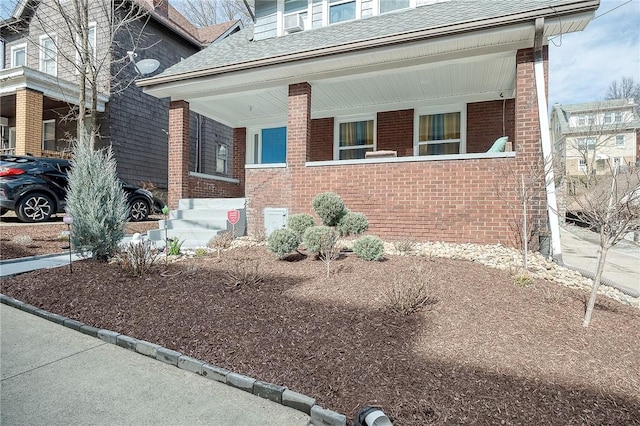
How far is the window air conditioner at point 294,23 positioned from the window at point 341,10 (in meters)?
0.79

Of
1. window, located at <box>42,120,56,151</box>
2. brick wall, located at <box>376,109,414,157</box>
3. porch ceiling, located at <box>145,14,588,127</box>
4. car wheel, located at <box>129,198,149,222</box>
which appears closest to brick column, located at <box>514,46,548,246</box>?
porch ceiling, located at <box>145,14,588,127</box>

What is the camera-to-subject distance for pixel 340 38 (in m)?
7.14

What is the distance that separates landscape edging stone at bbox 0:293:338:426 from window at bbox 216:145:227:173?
14030 mm

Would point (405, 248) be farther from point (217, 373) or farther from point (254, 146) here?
point (254, 146)

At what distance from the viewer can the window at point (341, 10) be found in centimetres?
861

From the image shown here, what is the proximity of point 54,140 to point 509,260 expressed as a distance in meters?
16.3

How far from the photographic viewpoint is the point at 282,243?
494cm

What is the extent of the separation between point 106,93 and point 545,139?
13288 mm

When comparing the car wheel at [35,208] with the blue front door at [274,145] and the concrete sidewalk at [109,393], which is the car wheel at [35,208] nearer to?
the blue front door at [274,145]

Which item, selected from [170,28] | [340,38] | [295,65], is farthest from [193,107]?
[170,28]

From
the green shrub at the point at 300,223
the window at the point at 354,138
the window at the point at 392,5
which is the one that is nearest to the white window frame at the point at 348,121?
the window at the point at 354,138

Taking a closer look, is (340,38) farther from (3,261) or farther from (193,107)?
(3,261)

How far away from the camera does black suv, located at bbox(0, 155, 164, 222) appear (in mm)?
7402

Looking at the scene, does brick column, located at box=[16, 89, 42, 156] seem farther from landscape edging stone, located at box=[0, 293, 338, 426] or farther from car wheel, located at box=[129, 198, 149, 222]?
landscape edging stone, located at box=[0, 293, 338, 426]
